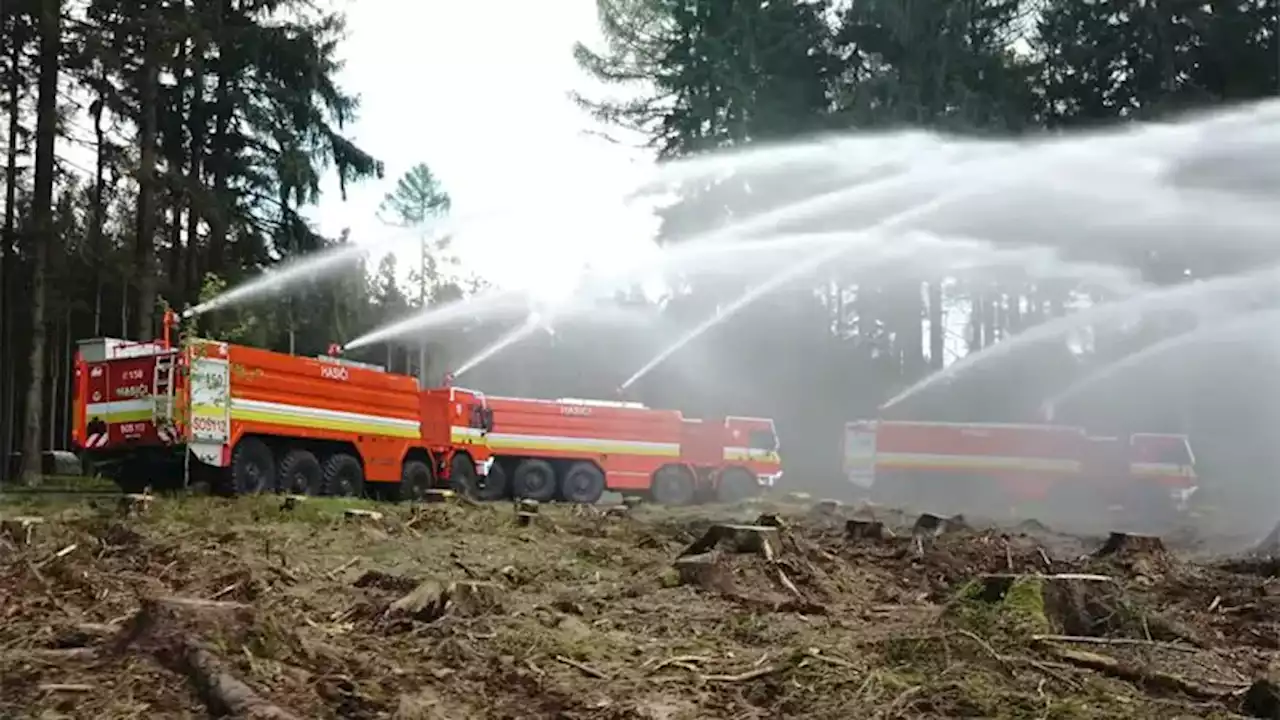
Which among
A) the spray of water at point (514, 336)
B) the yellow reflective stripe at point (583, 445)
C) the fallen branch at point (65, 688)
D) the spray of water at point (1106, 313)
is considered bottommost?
the fallen branch at point (65, 688)

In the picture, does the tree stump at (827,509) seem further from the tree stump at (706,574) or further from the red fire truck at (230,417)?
the tree stump at (706,574)

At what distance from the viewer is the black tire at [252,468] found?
50.9 ft

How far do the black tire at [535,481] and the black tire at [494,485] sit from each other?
0.19m

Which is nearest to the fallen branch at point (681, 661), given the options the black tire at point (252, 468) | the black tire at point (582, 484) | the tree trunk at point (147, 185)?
the black tire at point (252, 468)

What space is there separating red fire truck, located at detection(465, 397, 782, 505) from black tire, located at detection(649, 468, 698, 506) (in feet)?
0.08

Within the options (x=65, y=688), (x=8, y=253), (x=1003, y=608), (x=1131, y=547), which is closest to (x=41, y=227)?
(x=8, y=253)

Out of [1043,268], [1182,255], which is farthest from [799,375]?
[1182,255]

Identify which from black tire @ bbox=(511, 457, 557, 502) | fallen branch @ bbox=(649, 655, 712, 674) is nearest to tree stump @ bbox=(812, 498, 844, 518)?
black tire @ bbox=(511, 457, 557, 502)

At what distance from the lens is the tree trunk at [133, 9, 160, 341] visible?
20.9 meters

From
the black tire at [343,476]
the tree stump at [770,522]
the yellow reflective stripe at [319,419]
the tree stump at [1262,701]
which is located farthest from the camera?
the black tire at [343,476]

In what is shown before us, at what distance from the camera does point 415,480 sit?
19.8 metres

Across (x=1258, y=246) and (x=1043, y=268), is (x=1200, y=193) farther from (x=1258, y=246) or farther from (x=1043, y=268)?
(x=1043, y=268)

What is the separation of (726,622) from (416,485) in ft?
46.3

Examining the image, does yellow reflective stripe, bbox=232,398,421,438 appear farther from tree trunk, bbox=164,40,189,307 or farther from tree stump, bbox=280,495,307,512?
tree trunk, bbox=164,40,189,307
